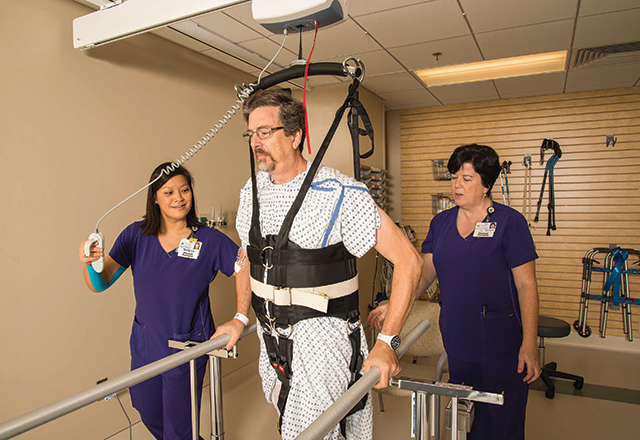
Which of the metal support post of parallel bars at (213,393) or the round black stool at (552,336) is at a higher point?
the metal support post of parallel bars at (213,393)

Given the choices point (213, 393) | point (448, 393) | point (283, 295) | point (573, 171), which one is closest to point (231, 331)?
point (213, 393)

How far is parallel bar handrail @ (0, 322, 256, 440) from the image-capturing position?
1.04 m

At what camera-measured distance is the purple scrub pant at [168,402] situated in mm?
2114

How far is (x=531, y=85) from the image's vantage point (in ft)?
15.4

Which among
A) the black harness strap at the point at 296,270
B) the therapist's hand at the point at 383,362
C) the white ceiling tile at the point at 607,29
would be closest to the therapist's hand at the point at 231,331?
the black harness strap at the point at 296,270

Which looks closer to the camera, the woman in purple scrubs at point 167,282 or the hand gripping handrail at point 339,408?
the hand gripping handrail at point 339,408

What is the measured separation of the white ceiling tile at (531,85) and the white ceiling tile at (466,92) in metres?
0.11

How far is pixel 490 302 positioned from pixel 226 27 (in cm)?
262

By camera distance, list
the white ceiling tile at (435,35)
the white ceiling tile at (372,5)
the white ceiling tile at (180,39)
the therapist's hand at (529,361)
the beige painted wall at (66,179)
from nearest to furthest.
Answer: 1. the therapist's hand at (529,361)
2. the beige painted wall at (66,179)
3. the white ceiling tile at (372,5)
4. the white ceiling tile at (435,35)
5. the white ceiling tile at (180,39)

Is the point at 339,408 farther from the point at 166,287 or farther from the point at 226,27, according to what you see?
the point at 226,27

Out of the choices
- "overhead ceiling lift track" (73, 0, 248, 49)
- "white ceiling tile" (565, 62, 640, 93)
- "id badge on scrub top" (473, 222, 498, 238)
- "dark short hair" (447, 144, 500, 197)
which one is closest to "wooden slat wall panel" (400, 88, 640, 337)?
"white ceiling tile" (565, 62, 640, 93)

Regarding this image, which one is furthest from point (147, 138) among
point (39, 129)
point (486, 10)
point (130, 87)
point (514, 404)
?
point (514, 404)

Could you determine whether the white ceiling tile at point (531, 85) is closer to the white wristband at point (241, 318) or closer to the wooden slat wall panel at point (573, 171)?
the wooden slat wall panel at point (573, 171)

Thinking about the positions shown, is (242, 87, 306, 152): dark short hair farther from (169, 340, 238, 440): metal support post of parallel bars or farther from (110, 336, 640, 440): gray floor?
(110, 336, 640, 440): gray floor
